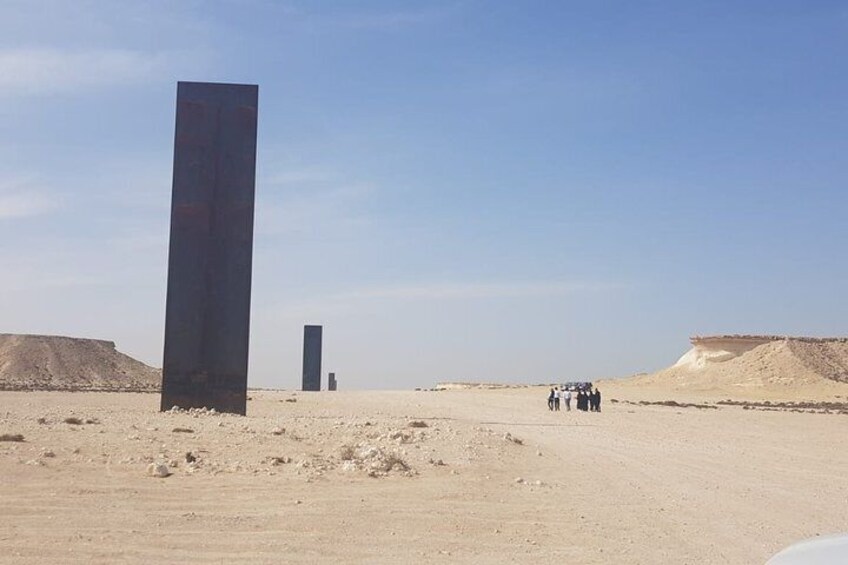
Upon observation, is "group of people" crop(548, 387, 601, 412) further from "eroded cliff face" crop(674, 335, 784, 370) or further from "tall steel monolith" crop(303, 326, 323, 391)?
"eroded cliff face" crop(674, 335, 784, 370)

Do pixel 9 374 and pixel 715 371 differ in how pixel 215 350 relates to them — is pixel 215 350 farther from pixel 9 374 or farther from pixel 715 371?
pixel 715 371

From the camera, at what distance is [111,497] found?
11.5 m

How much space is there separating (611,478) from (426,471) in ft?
10.9

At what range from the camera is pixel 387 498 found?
12578mm

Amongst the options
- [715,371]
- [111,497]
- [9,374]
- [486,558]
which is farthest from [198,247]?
[715,371]

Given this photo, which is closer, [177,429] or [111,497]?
[111,497]

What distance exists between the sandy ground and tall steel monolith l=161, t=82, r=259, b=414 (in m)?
7.16

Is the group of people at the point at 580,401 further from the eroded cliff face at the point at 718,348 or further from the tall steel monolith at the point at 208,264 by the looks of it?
the eroded cliff face at the point at 718,348

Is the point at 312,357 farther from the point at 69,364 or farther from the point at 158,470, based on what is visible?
the point at 158,470

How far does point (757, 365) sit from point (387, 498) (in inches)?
3188

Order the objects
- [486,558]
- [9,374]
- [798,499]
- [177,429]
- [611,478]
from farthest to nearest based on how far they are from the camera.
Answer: [9,374] < [177,429] < [611,478] < [798,499] < [486,558]

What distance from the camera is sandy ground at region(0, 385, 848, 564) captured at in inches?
372

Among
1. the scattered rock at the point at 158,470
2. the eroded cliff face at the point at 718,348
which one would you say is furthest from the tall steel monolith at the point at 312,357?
the scattered rock at the point at 158,470

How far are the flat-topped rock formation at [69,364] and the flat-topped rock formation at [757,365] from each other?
5002cm
